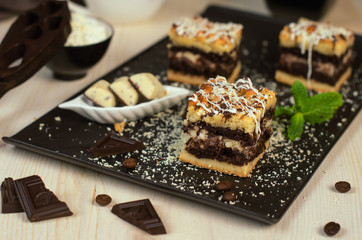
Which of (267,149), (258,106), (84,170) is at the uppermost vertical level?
(258,106)

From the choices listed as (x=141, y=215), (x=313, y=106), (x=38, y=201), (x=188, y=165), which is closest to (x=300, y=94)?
(x=313, y=106)

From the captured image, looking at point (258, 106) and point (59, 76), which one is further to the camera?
point (59, 76)

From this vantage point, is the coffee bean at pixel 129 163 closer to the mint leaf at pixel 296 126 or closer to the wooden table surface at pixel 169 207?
the wooden table surface at pixel 169 207

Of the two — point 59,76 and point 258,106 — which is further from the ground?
point 258,106

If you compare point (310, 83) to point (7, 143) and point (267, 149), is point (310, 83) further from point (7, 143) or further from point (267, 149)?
point (7, 143)

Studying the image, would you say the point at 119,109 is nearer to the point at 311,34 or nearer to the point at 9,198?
the point at 9,198

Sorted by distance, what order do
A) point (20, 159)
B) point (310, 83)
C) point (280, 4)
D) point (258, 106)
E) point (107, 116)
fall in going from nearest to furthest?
point (258, 106) < point (20, 159) < point (107, 116) < point (310, 83) < point (280, 4)

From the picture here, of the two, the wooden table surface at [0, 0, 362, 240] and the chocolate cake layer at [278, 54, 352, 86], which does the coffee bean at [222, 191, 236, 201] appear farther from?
the chocolate cake layer at [278, 54, 352, 86]

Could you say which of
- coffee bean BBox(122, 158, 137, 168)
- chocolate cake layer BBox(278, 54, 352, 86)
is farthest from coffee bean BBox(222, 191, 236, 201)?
chocolate cake layer BBox(278, 54, 352, 86)

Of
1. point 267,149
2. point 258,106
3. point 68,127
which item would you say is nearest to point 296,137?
point 267,149
